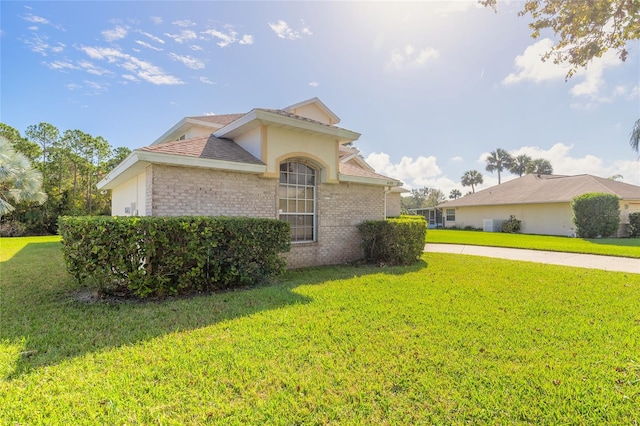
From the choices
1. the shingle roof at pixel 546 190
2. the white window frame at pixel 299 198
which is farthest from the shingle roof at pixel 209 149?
the shingle roof at pixel 546 190

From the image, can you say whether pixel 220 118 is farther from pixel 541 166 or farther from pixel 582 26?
pixel 541 166

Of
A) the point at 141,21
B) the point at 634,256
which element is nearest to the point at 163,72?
the point at 141,21

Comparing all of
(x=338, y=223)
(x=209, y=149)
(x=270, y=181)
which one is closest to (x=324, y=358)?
(x=270, y=181)

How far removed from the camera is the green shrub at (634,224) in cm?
2045

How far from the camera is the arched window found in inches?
367

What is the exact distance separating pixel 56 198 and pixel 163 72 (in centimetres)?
2447

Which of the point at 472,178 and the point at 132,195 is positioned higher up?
the point at 472,178

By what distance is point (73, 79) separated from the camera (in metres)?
12.2

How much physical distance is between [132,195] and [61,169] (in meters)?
29.4

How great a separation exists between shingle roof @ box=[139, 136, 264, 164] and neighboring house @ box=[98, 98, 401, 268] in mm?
26

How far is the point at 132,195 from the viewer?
31.9 ft

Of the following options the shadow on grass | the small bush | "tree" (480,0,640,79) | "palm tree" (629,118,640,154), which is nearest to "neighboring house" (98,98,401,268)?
the shadow on grass

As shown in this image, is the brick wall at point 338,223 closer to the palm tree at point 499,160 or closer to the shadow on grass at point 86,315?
the shadow on grass at point 86,315

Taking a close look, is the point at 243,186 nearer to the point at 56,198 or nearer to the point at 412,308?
the point at 412,308
